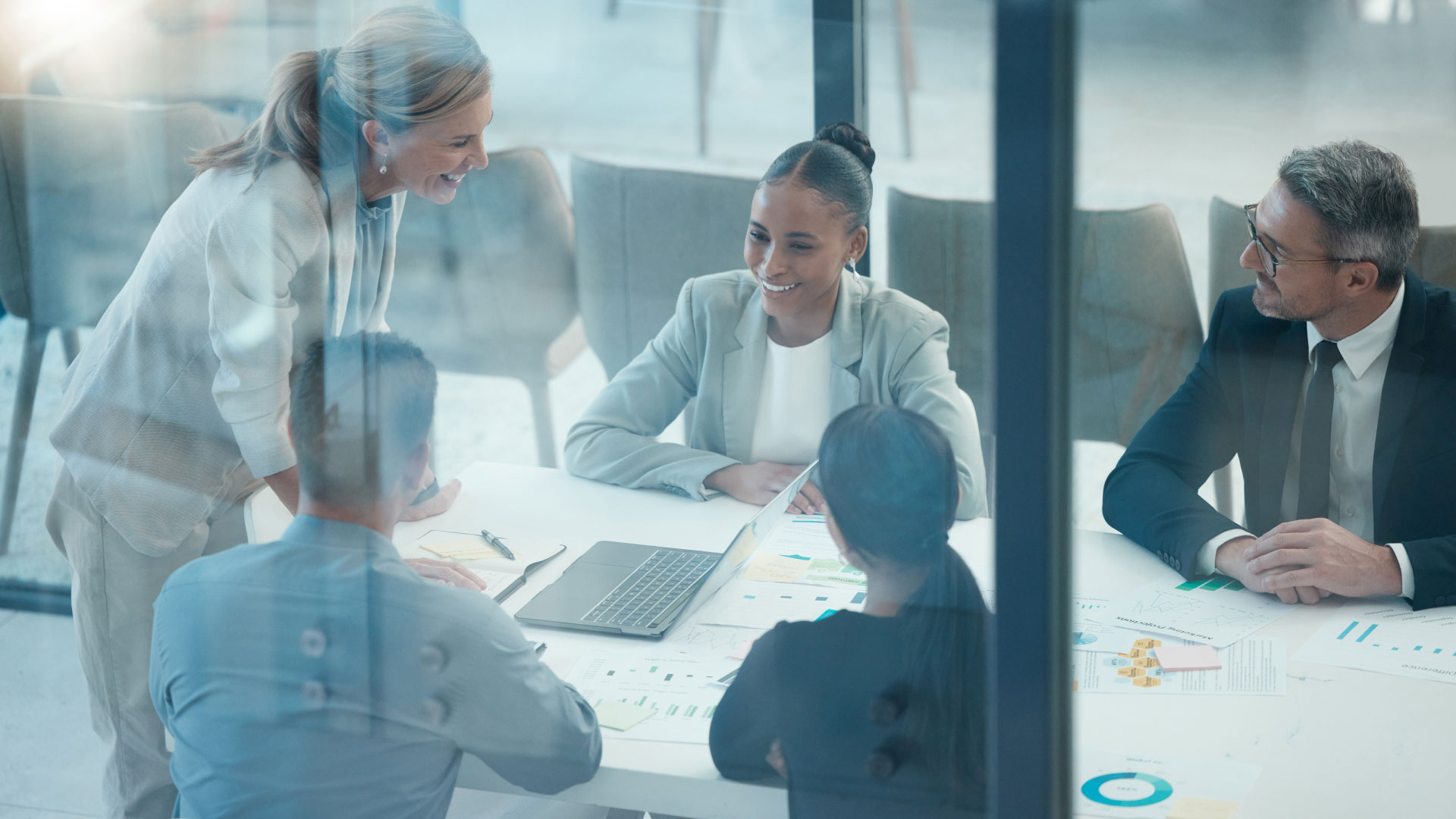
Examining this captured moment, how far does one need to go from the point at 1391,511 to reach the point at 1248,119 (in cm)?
57

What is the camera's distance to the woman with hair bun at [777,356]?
1.15 metres

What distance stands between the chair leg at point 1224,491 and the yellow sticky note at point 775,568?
0.56m

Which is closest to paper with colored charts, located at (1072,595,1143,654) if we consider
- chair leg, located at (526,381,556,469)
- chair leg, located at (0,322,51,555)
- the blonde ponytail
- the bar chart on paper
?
the bar chart on paper

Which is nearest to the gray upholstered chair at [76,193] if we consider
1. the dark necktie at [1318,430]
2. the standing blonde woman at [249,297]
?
the standing blonde woman at [249,297]

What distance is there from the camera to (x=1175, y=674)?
109 centimetres

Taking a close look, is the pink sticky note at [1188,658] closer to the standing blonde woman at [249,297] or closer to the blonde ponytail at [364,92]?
the standing blonde woman at [249,297]

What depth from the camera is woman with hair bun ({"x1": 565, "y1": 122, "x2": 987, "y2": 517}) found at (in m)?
1.15

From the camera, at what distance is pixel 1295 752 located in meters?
0.99

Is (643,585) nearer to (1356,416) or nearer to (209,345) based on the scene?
(209,345)

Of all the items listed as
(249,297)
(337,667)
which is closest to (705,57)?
(249,297)

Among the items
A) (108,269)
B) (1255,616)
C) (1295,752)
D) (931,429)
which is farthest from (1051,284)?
(108,269)

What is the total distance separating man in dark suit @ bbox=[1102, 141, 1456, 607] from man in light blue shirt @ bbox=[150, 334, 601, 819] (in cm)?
73

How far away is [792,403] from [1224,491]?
1.91ft

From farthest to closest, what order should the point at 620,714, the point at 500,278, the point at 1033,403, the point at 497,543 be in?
1. the point at 500,278
2. the point at 497,543
3. the point at 620,714
4. the point at 1033,403
